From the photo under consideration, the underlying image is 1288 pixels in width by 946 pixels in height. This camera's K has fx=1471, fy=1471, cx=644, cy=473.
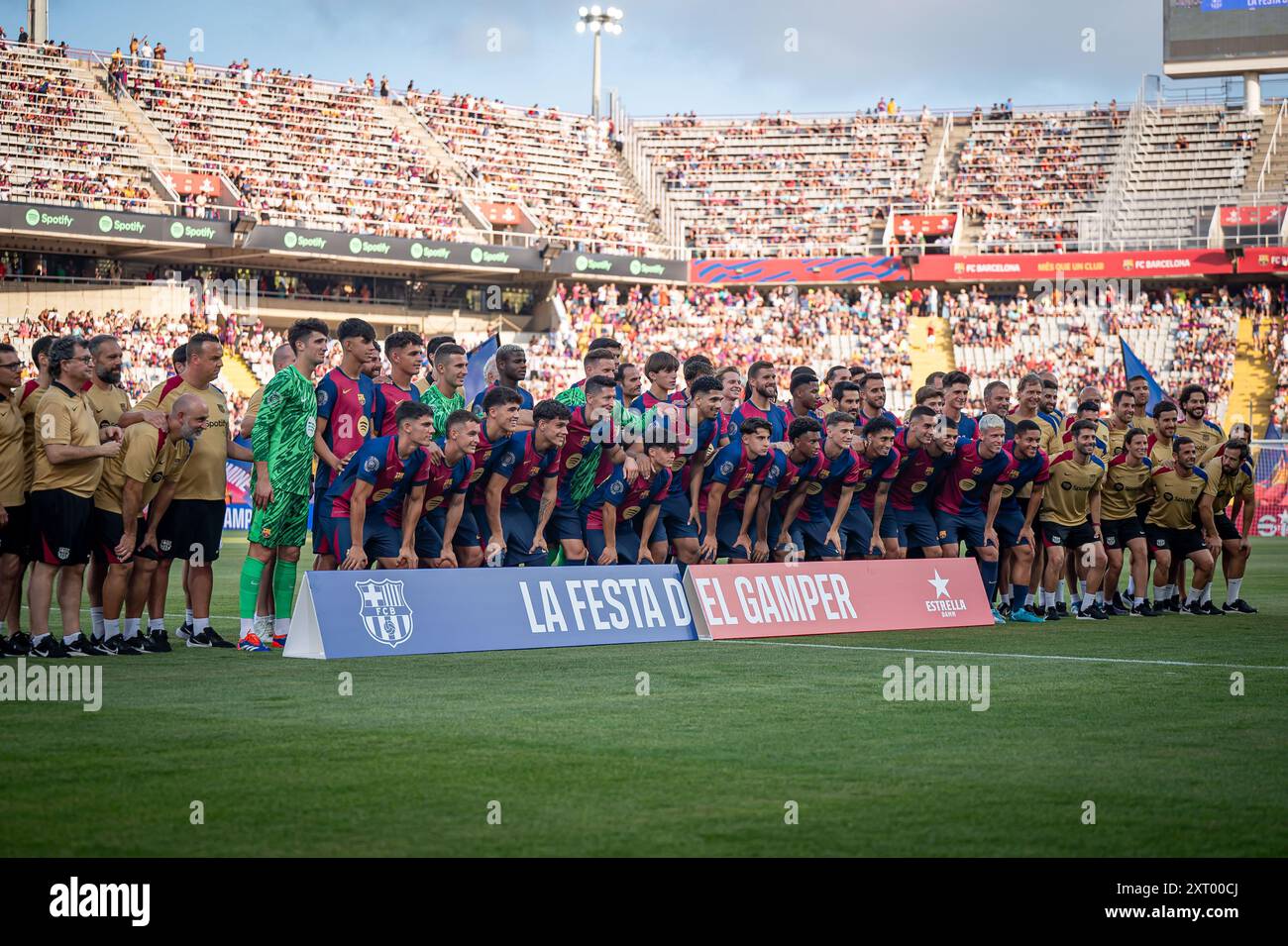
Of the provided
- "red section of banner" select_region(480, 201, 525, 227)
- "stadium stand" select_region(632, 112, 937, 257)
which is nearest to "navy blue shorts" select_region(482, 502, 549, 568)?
"red section of banner" select_region(480, 201, 525, 227)

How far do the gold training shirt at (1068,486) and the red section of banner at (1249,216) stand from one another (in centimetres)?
3560

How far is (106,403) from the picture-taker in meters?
11.0

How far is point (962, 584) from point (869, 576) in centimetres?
122

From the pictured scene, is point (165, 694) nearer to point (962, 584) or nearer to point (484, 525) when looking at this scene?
point (484, 525)

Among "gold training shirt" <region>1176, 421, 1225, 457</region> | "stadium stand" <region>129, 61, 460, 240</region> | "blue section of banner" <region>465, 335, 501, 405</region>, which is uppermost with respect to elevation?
"stadium stand" <region>129, 61, 460, 240</region>

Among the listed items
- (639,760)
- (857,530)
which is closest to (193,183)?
(857,530)

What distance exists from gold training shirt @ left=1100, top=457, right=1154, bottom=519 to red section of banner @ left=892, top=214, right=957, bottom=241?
36478 millimetres

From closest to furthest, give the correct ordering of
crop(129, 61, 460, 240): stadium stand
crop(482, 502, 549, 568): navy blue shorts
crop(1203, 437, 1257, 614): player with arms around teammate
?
crop(482, 502, 549, 568): navy blue shorts
crop(1203, 437, 1257, 614): player with arms around teammate
crop(129, 61, 460, 240): stadium stand

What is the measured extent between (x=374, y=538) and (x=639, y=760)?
5238 mm

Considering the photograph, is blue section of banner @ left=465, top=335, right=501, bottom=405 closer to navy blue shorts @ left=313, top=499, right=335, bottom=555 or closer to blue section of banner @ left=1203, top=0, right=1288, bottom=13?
navy blue shorts @ left=313, top=499, right=335, bottom=555

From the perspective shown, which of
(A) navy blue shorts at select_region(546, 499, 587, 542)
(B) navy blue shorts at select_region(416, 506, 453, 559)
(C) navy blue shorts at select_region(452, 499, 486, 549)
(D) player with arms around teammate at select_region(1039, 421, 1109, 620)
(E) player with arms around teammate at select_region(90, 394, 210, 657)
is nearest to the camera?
(E) player with arms around teammate at select_region(90, 394, 210, 657)

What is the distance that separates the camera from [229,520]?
3122 centimetres

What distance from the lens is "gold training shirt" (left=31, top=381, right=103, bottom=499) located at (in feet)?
32.8
